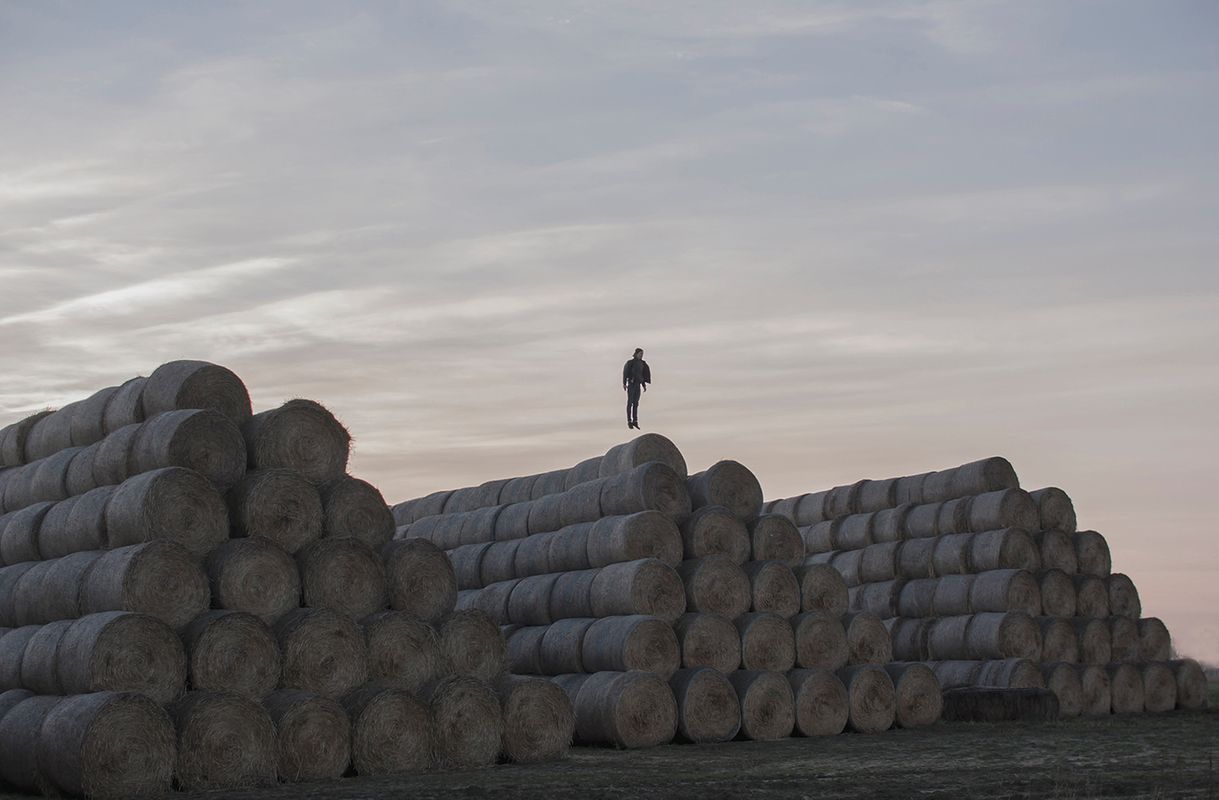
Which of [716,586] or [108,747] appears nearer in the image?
[108,747]

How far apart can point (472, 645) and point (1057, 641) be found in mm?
9312

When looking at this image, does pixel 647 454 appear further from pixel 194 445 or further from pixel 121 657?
pixel 121 657

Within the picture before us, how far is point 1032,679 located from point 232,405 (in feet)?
35.1

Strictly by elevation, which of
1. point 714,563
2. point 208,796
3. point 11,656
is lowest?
point 208,796

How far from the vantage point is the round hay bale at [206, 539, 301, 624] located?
478 inches

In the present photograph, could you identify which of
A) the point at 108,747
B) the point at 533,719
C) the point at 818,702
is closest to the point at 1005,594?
the point at 818,702

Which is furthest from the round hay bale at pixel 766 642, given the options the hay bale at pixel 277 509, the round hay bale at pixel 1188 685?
the round hay bale at pixel 1188 685

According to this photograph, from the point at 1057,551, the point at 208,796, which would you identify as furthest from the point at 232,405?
the point at 1057,551

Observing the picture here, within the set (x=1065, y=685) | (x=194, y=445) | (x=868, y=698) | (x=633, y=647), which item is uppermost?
(x=194, y=445)

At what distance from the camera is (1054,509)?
20641mm

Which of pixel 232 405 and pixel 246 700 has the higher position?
pixel 232 405

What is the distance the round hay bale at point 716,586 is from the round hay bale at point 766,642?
0.59ft

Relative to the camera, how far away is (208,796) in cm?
1055

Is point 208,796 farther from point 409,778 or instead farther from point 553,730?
point 553,730
